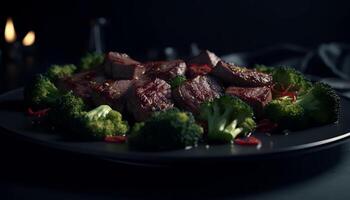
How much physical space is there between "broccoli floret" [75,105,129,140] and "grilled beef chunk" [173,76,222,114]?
44 cm

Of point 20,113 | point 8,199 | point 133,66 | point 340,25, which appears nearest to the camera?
point 8,199

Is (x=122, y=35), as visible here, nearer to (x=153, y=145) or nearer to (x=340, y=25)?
(x=340, y=25)

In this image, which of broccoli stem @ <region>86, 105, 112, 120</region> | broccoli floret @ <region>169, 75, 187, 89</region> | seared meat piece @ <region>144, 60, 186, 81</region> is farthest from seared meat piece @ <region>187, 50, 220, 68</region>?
broccoli stem @ <region>86, 105, 112, 120</region>

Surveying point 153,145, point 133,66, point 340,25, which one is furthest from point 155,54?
point 153,145

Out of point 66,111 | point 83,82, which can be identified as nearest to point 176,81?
point 83,82

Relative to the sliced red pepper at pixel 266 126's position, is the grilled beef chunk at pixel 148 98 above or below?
above

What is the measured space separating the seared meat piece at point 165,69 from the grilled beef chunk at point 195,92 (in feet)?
0.82

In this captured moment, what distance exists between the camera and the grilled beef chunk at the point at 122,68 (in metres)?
4.71

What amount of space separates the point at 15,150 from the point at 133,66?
3.55ft

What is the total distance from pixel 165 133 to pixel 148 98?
0.68 metres

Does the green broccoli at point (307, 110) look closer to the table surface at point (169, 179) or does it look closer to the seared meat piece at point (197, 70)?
the table surface at point (169, 179)

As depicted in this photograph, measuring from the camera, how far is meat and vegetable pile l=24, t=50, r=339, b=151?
12.1ft

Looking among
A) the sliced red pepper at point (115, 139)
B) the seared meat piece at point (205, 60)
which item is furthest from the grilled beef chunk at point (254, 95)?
the sliced red pepper at point (115, 139)

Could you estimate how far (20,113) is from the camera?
14.3ft
